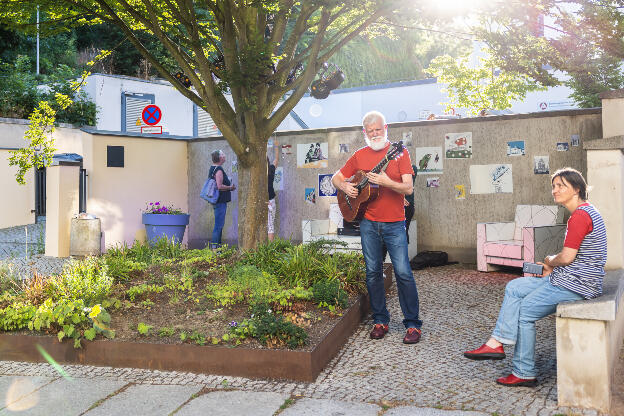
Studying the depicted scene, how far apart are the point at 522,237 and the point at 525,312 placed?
4.52 meters

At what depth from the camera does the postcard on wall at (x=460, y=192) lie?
31.7ft

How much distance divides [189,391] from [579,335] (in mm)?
2557

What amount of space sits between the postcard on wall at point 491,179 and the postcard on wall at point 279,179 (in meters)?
3.44

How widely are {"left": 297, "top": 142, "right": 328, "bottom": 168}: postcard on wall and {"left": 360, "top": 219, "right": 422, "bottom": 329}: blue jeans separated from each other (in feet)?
18.2

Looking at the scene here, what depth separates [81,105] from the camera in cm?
2172

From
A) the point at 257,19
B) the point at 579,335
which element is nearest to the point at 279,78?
the point at 257,19

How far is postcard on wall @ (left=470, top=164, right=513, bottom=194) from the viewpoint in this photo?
9312 millimetres

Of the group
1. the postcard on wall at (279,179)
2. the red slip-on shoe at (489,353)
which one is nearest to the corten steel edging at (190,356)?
the red slip-on shoe at (489,353)

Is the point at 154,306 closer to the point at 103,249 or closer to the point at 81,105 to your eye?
the point at 103,249

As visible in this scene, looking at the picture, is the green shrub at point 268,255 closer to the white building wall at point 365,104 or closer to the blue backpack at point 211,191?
the blue backpack at point 211,191

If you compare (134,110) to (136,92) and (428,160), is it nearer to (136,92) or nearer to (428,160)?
(136,92)

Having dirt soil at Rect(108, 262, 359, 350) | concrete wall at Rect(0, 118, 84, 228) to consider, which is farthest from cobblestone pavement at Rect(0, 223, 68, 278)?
dirt soil at Rect(108, 262, 359, 350)

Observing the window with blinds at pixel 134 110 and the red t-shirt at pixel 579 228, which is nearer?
the red t-shirt at pixel 579 228

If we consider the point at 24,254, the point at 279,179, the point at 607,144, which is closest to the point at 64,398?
the point at 607,144
